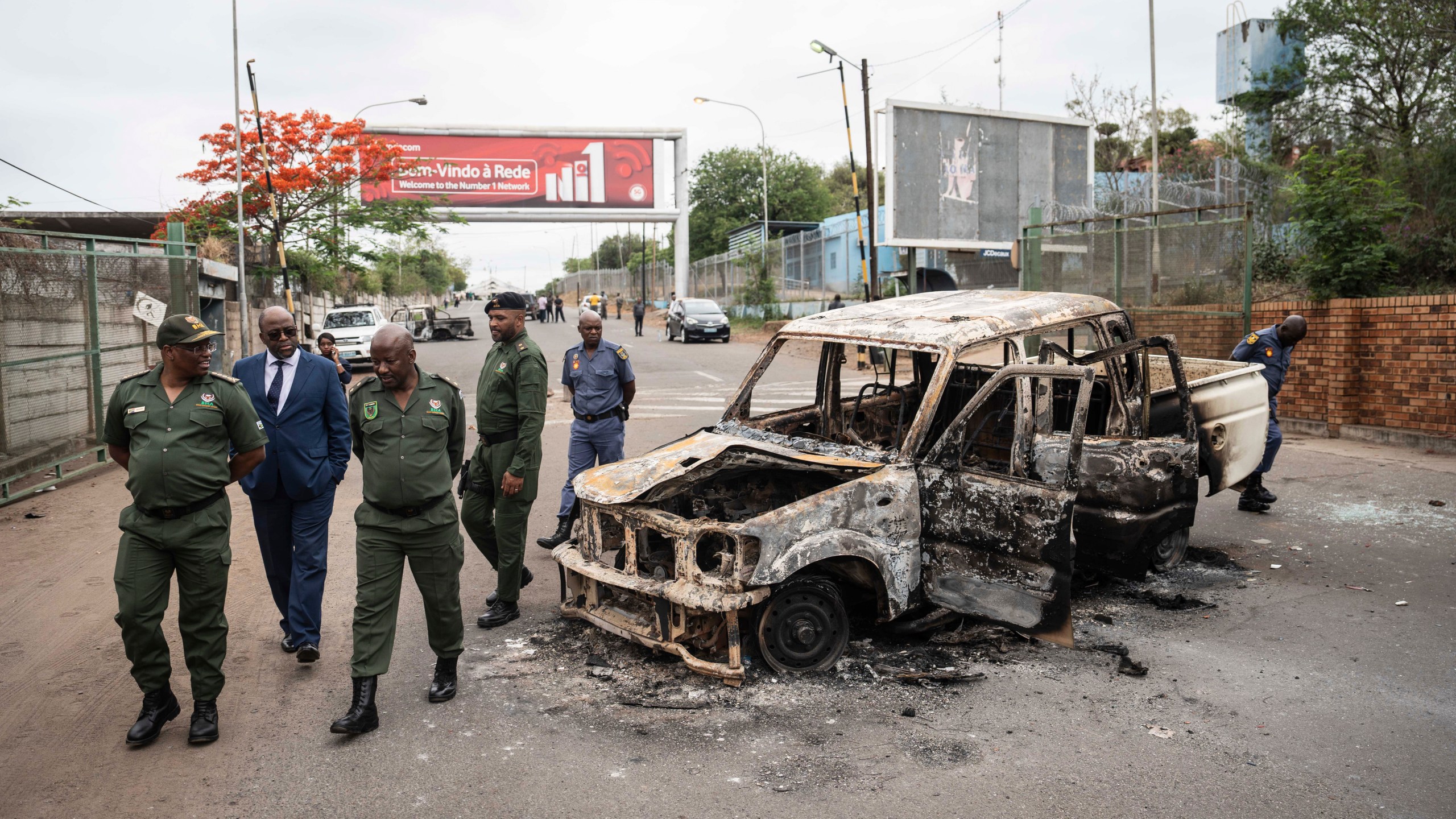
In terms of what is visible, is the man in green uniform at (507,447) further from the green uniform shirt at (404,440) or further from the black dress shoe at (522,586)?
the green uniform shirt at (404,440)

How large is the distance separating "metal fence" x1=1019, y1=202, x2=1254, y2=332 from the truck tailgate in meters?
6.06

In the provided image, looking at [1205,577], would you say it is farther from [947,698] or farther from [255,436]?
[255,436]

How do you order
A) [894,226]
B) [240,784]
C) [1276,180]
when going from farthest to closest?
[1276,180], [894,226], [240,784]

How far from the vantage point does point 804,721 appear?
13.8 ft

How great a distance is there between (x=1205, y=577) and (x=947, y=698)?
276 cm

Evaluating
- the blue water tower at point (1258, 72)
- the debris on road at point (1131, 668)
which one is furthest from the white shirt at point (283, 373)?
the blue water tower at point (1258, 72)

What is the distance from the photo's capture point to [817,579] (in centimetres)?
464

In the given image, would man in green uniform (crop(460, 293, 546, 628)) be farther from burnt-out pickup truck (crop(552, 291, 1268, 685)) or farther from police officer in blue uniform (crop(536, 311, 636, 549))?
police officer in blue uniform (crop(536, 311, 636, 549))

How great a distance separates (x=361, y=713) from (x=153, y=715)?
855mm

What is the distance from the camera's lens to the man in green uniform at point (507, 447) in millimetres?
Answer: 5227

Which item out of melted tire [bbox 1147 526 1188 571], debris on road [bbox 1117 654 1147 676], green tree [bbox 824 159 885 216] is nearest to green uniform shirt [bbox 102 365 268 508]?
debris on road [bbox 1117 654 1147 676]

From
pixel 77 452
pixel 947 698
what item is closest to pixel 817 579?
pixel 947 698

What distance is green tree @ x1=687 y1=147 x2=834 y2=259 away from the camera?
2338 inches

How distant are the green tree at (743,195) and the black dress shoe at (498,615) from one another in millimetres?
53502
